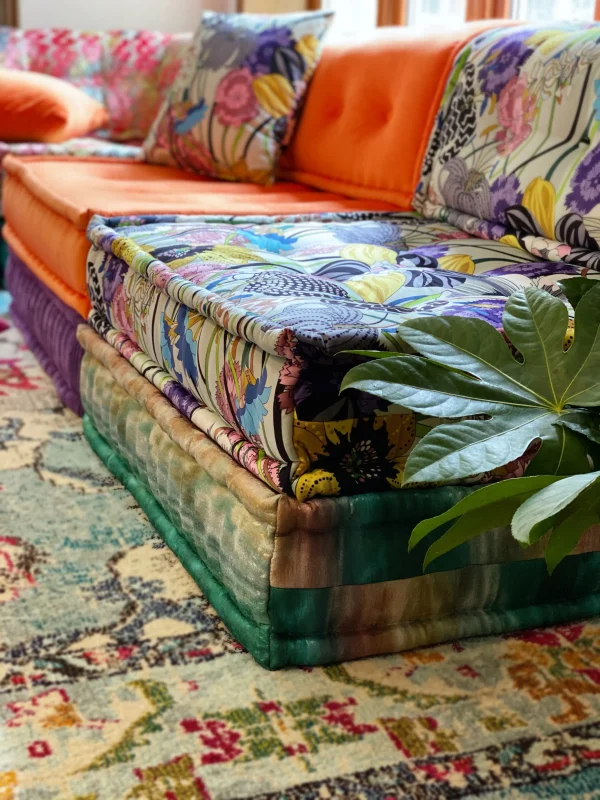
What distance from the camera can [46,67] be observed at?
338 centimetres

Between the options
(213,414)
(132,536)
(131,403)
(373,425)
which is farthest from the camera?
(131,403)

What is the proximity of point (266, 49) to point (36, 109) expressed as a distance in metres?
0.92

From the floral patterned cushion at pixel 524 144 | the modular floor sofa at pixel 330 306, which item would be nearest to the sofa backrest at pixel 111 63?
the modular floor sofa at pixel 330 306

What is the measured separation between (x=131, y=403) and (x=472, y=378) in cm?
81

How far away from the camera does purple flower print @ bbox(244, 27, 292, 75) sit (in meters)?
2.42

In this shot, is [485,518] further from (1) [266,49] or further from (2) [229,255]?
(1) [266,49]

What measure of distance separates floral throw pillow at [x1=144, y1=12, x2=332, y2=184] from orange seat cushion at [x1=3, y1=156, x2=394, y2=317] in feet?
0.21

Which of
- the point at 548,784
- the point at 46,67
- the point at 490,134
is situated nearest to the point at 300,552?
the point at 548,784

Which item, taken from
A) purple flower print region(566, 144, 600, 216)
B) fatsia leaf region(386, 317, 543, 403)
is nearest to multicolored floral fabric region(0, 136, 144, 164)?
purple flower print region(566, 144, 600, 216)

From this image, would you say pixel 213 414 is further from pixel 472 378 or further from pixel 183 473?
pixel 472 378

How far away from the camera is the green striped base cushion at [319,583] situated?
1.12 metres

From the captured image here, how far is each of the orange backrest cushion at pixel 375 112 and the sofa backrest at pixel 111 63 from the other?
3.38ft

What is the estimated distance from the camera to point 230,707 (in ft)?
3.51

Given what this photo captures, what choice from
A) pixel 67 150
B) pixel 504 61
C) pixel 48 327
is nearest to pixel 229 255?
pixel 504 61
